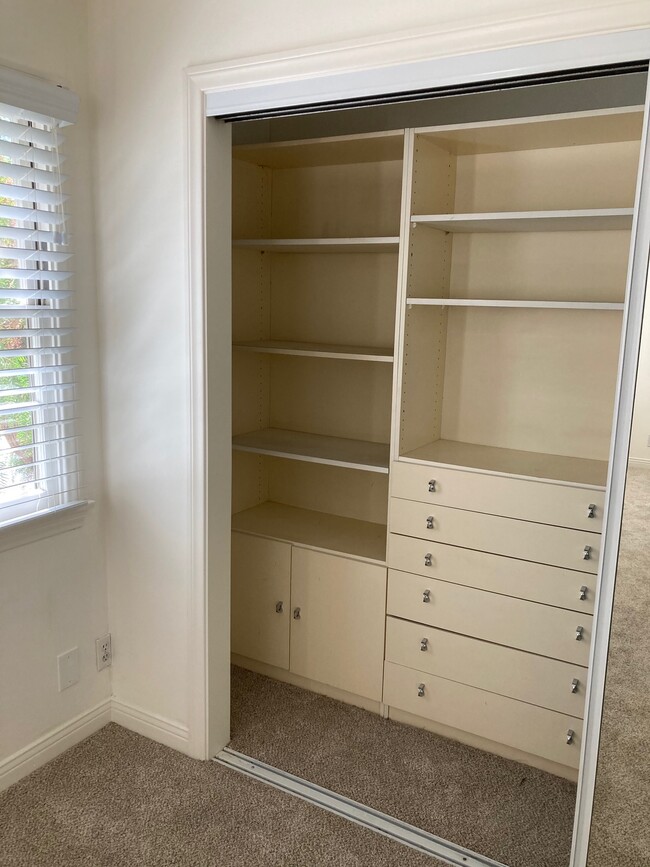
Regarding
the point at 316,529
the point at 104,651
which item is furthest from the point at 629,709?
the point at 104,651

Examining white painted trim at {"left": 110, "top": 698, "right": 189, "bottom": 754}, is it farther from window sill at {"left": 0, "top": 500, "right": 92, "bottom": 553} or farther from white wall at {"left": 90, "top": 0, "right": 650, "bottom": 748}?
window sill at {"left": 0, "top": 500, "right": 92, "bottom": 553}

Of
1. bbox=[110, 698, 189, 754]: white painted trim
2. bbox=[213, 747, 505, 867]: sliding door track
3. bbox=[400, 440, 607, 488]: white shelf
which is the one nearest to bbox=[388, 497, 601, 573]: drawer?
bbox=[400, 440, 607, 488]: white shelf

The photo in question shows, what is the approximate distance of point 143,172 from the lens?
2176mm

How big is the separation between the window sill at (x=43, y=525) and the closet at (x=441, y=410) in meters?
0.75

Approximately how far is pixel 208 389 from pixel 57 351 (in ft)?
1.62

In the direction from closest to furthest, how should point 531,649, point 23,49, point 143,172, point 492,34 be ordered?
point 492,34, point 23,49, point 143,172, point 531,649

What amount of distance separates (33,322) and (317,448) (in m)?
1.19

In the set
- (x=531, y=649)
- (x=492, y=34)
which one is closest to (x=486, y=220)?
(x=492, y=34)

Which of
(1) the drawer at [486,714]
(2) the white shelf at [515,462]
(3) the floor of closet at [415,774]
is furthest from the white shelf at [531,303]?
(3) the floor of closet at [415,774]

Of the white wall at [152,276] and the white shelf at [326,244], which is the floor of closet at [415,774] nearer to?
the white wall at [152,276]

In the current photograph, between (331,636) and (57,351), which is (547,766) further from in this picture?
(57,351)

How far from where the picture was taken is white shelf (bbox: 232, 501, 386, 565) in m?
2.73

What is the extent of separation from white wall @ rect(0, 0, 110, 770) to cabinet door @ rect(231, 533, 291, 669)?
605 mm

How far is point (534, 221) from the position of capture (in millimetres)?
2266
